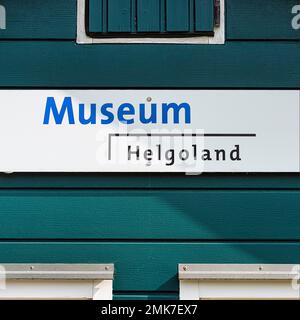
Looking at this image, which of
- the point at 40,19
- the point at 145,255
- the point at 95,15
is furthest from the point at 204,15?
the point at 145,255

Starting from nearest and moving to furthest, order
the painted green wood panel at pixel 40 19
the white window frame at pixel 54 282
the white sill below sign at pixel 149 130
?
1. the white window frame at pixel 54 282
2. the white sill below sign at pixel 149 130
3. the painted green wood panel at pixel 40 19

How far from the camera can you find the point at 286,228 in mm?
2527

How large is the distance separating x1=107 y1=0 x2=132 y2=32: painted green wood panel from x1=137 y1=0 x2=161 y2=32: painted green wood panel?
0.05m

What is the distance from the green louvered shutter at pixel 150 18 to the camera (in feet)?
8.69

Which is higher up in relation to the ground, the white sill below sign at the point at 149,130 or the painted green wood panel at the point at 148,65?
the painted green wood panel at the point at 148,65

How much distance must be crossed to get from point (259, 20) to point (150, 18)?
50cm

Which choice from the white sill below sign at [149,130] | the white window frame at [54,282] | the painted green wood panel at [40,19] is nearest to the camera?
the white window frame at [54,282]

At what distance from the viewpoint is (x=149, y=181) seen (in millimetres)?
2557

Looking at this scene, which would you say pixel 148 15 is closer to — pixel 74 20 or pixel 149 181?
pixel 74 20

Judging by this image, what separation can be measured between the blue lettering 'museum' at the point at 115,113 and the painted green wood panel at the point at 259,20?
43cm

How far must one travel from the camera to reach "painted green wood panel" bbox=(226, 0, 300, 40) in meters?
2.66

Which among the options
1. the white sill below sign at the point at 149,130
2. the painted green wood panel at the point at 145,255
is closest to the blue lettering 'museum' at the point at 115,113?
the white sill below sign at the point at 149,130

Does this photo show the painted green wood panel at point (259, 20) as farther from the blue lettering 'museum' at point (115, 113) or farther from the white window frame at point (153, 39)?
the blue lettering 'museum' at point (115, 113)
